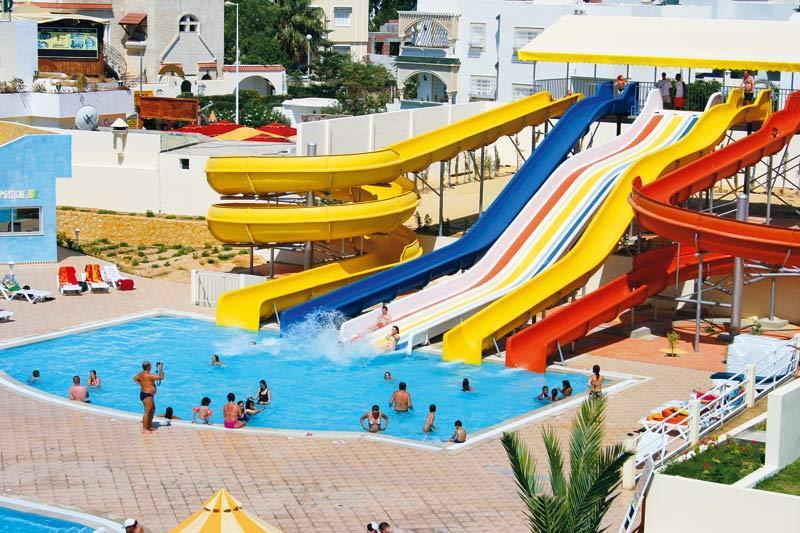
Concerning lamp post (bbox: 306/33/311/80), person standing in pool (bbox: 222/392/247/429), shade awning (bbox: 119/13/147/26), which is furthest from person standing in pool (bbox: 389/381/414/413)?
lamp post (bbox: 306/33/311/80)

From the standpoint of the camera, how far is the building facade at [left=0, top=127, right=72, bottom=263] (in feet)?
122

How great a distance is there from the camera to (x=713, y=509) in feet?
58.7

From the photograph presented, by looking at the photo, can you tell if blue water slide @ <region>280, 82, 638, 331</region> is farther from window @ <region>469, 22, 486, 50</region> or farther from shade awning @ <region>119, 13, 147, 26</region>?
shade awning @ <region>119, 13, 147, 26</region>

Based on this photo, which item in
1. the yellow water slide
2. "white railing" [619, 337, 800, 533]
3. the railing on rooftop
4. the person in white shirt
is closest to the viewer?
"white railing" [619, 337, 800, 533]

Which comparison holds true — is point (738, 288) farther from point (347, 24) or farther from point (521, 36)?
point (347, 24)

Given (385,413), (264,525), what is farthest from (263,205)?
(264,525)

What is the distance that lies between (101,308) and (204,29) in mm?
45865

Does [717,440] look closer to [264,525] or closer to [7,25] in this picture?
[264,525]

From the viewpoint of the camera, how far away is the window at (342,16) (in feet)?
296

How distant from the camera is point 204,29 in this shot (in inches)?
3054

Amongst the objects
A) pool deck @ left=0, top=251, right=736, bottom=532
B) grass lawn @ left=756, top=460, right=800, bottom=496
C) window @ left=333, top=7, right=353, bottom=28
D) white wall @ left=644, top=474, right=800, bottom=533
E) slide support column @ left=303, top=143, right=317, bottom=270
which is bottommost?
pool deck @ left=0, top=251, right=736, bottom=532

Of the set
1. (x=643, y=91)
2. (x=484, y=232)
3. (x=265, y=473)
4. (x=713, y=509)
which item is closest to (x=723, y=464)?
(x=713, y=509)

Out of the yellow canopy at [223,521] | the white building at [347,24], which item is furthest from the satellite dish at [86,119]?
the white building at [347,24]

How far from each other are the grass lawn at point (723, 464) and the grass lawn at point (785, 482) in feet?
1.22
